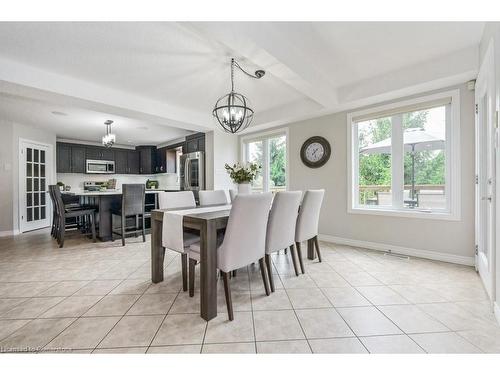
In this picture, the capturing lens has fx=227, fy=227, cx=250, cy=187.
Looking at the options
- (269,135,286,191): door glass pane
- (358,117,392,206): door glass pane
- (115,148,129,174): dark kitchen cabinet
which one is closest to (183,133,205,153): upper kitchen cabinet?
Result: (269,135,286,191): door glass pane

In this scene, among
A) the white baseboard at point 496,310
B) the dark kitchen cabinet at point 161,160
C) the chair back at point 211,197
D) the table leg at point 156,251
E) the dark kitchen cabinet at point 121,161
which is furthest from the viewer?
the dark kitchen cabinet at point 121,161

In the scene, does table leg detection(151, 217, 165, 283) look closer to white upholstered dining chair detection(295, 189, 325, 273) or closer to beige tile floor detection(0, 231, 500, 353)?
beige tile floor detection(0, 231, 500, 353)

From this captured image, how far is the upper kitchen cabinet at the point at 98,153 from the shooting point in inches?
255

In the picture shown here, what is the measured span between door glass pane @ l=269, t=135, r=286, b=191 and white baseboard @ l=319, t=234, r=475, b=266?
4.42 ft

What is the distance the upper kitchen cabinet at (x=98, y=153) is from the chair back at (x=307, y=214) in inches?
259

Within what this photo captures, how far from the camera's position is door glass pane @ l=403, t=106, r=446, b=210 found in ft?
9.45

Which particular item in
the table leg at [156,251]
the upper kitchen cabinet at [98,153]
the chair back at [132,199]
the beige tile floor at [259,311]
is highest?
the upper kitchen cabinet at [98,153]

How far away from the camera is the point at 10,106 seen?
3.77 meters

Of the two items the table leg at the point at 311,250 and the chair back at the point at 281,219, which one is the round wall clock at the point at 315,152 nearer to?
the table leg at the point at 311,250

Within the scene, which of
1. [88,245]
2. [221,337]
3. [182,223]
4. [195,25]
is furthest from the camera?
[88,245]

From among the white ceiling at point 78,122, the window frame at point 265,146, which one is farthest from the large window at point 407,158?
the white ceiling at point 78,122

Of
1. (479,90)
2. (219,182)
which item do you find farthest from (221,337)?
(219,182)
